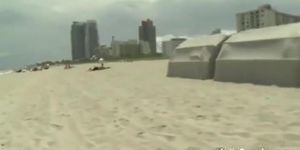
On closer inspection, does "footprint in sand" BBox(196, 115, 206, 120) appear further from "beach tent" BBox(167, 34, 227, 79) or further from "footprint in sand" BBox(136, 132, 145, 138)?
"beach tent" BBox(167, 34, 227, 79)

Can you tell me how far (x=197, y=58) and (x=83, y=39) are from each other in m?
97.3

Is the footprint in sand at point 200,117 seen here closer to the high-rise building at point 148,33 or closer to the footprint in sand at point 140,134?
the footprint in sand at point 140,134

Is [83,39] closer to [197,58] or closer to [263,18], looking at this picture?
[263,18]

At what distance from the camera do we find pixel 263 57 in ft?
32.2

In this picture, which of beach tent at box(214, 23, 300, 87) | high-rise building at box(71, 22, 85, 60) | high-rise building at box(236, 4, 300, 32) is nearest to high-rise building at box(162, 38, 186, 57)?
high-rise building at box(236, 4, 300, 32)

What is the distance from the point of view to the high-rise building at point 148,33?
9794 centimetres

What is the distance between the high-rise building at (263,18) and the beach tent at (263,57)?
20725 millimetres

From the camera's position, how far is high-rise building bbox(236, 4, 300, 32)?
3278cm

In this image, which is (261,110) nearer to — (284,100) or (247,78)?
(284,100)

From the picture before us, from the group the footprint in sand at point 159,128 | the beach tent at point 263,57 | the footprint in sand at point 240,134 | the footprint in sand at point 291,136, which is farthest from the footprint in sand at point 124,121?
the beach tent at point 263,57

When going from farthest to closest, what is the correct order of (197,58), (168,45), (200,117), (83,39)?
(83,39) < (168,45) < (197,58) < (200,117)

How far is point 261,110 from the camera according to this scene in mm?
6449

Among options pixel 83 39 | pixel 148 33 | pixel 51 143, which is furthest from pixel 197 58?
pixel 83 39

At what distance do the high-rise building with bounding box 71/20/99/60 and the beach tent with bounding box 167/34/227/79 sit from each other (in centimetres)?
9290
